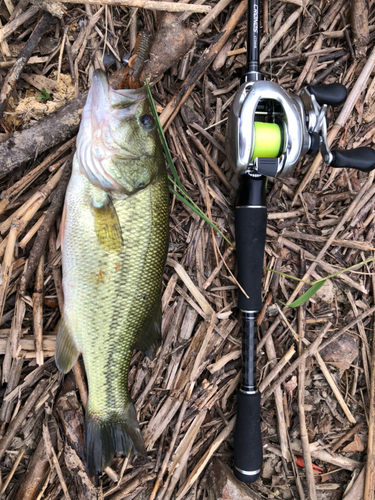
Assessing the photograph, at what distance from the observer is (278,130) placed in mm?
2164

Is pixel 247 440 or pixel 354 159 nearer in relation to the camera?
pixel 354 159

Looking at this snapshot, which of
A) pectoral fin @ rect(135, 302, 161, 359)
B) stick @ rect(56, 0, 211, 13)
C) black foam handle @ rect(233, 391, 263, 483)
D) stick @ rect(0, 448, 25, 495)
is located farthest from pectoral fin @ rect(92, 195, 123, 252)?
stick @ rect(0, 448, 25, 495)

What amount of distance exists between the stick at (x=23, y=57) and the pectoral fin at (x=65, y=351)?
1446 millimetres

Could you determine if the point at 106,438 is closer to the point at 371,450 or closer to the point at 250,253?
the point at 250,253

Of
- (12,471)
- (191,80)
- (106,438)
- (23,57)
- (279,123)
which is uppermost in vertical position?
(23,57)

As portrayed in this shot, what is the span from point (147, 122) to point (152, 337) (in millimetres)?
1333

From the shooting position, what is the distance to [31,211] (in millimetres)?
2348

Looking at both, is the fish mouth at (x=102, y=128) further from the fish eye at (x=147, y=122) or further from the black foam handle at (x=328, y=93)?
the black foam handle at (x=328, y=93)

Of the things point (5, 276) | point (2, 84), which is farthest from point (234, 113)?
point (5, 276)

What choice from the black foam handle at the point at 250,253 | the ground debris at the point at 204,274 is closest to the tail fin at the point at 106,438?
the ground debris at the point at 204,274

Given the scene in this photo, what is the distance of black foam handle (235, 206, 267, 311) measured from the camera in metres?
2.42

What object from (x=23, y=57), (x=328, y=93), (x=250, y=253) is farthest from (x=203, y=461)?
(x=23, y=57)

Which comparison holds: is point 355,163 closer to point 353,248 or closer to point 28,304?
point 353,248

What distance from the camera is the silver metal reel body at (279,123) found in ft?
6.86
